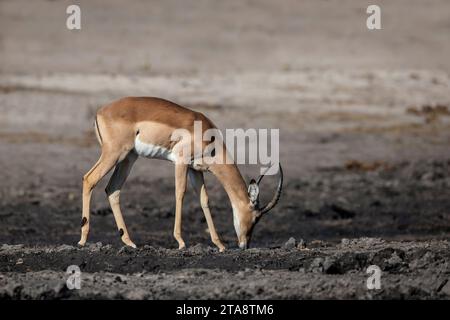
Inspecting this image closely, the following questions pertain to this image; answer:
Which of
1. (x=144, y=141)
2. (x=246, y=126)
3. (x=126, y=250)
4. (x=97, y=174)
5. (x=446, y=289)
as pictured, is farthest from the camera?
(x=246, y=126)

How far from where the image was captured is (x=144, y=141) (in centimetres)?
1155

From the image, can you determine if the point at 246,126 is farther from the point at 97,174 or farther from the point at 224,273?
the point at 224,273

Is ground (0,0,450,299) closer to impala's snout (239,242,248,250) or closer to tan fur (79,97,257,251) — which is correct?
impala's snout (239,242,248,250)

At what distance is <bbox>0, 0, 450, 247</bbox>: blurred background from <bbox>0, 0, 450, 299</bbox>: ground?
0.04 m

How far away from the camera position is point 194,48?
76.2 ft

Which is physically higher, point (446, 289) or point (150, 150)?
point (150, 150)

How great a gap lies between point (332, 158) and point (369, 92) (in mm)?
3351

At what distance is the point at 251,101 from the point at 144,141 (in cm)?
957

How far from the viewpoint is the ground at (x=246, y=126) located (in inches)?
402

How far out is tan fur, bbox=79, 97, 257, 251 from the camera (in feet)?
37.5

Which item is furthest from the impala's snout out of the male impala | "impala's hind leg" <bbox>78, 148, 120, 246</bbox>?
"impala's hind leg" <bbox>78, 148, 120, 246</bbox>

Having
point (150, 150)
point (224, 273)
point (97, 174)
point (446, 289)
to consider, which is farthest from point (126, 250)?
point (446, 289)

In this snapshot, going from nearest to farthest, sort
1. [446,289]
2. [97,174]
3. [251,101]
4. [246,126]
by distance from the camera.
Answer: [446,289] → [97,174] → [246,126] → [251,101]

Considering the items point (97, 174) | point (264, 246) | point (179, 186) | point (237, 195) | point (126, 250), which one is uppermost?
point (97, 174)
